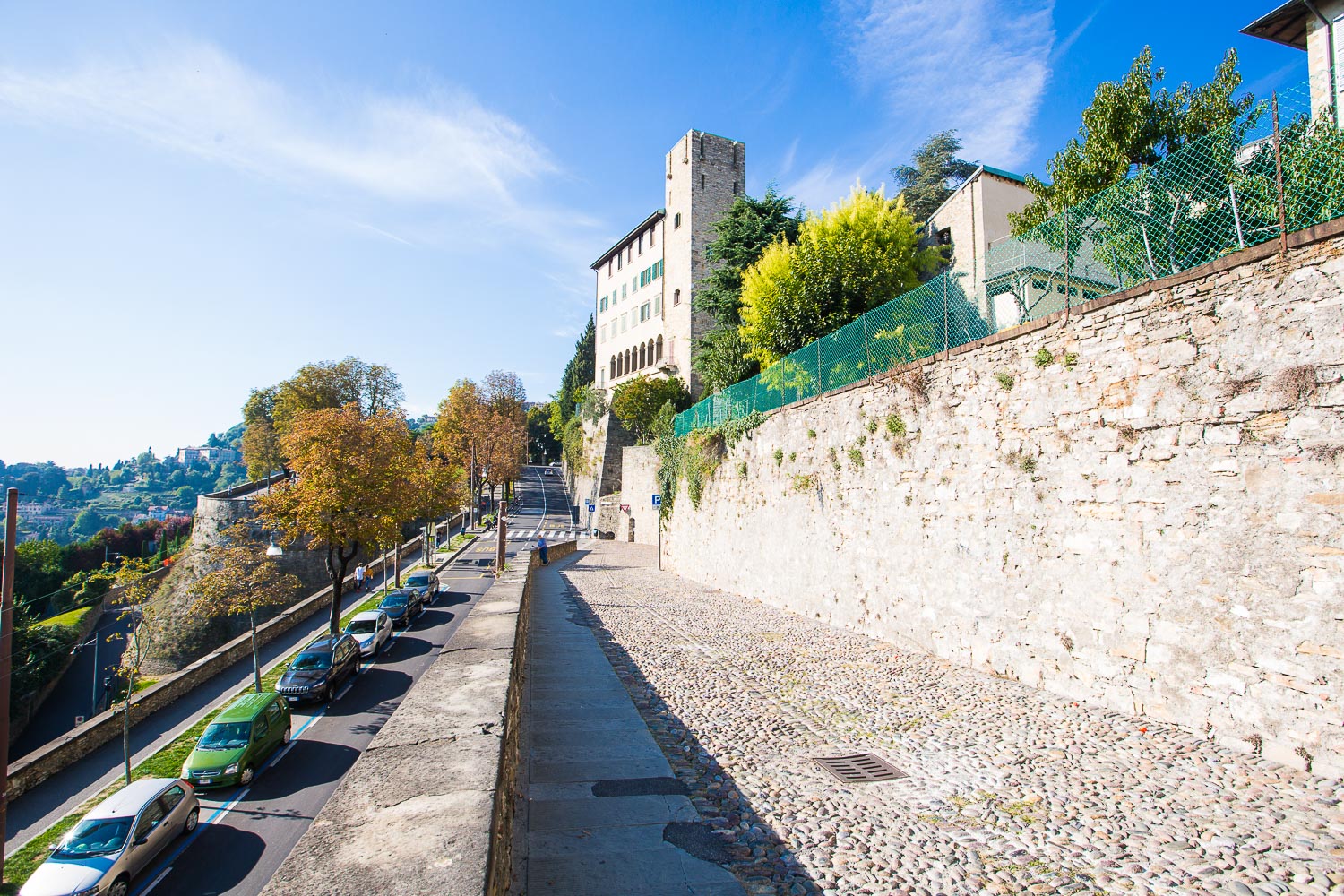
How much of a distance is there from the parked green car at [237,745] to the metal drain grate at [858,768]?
9702mm

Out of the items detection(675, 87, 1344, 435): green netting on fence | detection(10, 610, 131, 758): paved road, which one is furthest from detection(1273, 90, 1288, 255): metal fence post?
detection(10, 610, 131, 758): paved road

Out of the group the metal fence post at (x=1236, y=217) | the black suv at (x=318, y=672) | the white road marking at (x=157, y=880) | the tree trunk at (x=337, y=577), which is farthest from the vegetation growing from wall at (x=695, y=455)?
the white road marking at (x=157, y=880)

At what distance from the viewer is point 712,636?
1343 centimetres

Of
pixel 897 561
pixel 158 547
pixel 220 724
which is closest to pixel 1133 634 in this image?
pixel 897 561

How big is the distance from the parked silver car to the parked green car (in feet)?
4.32

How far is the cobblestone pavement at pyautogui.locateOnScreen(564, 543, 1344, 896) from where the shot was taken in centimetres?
443

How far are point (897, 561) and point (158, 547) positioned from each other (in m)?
94.1

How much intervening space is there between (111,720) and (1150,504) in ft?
65.4

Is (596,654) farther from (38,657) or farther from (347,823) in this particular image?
(38,657)

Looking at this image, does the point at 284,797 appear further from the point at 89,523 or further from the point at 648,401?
the point at 89,523

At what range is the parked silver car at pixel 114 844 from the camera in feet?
26.1

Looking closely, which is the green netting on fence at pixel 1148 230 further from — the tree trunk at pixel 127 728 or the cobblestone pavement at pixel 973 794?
the tree trunk at pixel 127 728

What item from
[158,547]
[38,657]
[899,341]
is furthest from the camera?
[158,547]

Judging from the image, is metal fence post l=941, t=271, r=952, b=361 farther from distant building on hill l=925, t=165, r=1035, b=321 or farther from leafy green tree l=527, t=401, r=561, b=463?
leafy green tree l=527, t=401, r=561, b=463
